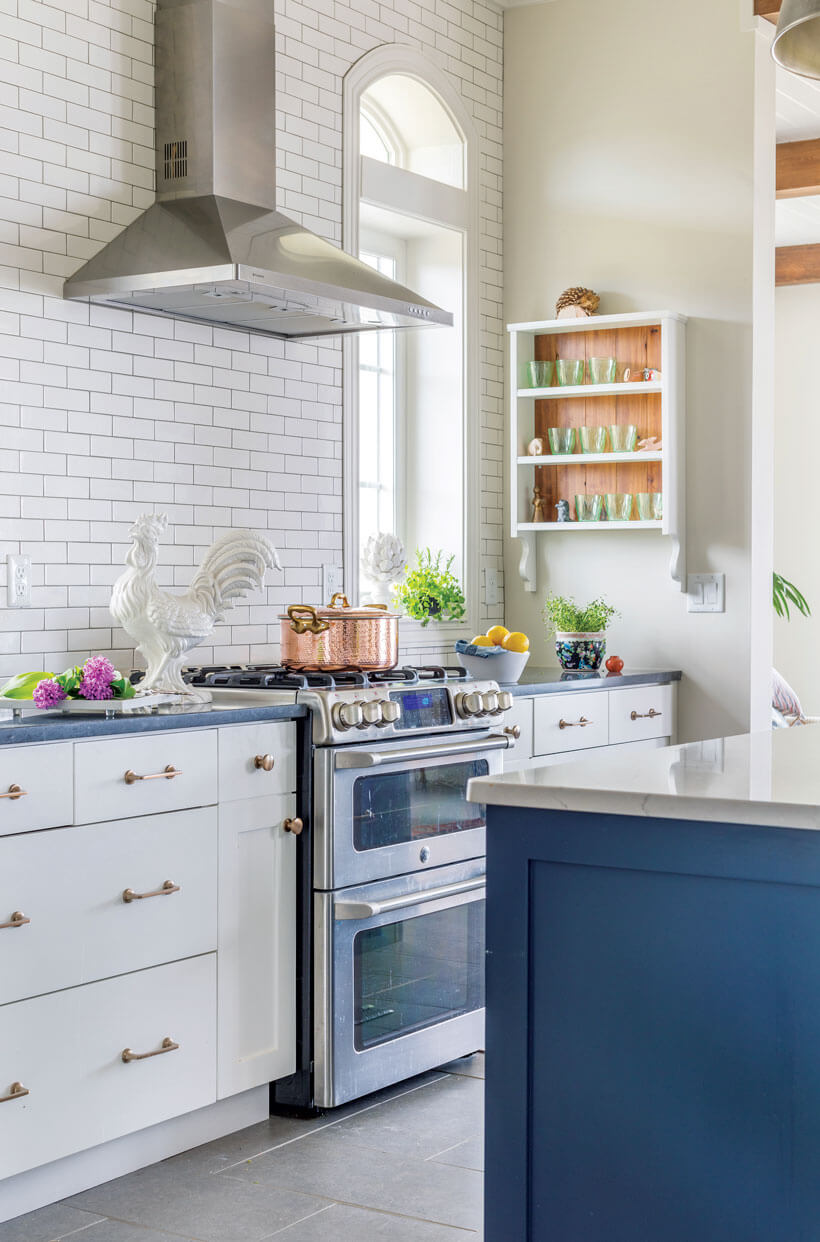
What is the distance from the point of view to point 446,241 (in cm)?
501

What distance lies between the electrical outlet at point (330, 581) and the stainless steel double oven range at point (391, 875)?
644 millimetres

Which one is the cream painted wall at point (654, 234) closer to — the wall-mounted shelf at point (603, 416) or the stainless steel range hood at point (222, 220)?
the wall-mounted shelf at point (603, 416)

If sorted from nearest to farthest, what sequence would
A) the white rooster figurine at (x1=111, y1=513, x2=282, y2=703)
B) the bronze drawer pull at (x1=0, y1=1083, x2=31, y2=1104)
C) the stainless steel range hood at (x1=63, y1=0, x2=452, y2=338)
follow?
the bronze drawer pull at (x1=0, y1=1083, x2=31, y2=1104), the white rooster figurine at (x1=111, y1=513, x2=282, y2=703), the stainless steel range hood at (x1=63, y1=0, x2=452, y2=338)

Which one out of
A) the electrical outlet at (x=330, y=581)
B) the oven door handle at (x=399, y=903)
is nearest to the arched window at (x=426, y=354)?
the electrical outlet at (x=330, y=581)

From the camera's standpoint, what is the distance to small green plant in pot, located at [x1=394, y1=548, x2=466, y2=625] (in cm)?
467

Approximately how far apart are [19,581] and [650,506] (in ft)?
7.13

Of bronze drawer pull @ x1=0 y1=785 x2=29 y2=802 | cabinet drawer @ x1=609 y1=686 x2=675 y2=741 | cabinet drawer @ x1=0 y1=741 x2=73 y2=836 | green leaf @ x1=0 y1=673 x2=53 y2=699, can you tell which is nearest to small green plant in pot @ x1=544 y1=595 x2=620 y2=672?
cabinet drawer @ x1=609 y1=686 x2=675 y2=741

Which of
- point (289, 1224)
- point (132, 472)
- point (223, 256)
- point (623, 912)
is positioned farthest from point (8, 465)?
point (623, 912)

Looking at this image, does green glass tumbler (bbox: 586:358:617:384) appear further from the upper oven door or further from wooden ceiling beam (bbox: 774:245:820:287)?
wooden ceiling beam (bbox: 774:245:820:287)

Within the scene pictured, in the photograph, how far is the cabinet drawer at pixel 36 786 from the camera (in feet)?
8.46

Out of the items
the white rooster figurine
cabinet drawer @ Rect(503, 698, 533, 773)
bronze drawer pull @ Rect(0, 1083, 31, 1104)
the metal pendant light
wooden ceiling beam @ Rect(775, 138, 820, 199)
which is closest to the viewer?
the metal pendant light

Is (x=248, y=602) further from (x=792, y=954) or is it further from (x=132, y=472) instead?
(x=792, y=954)

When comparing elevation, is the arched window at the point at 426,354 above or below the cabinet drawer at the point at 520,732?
above

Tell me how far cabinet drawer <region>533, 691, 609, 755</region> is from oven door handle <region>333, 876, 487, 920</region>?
1.88 feet
